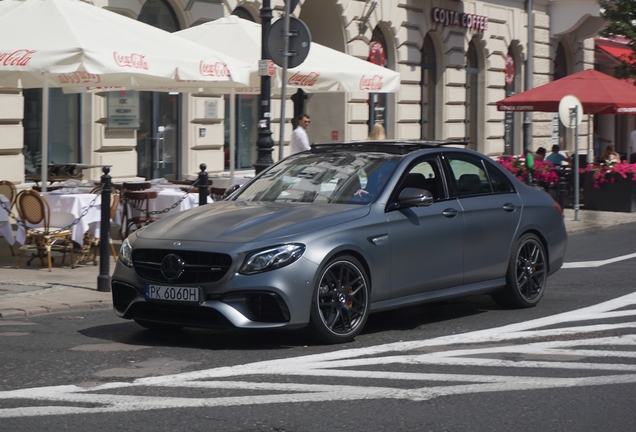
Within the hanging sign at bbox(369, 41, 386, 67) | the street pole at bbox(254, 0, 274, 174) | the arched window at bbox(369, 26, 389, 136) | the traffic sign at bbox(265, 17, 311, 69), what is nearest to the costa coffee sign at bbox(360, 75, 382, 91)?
the street pole at bbox(254, 0, 274, 174)

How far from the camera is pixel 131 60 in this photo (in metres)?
12.4

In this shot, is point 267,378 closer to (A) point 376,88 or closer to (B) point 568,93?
(A) point 376,88

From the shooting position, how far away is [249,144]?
24.1 metres

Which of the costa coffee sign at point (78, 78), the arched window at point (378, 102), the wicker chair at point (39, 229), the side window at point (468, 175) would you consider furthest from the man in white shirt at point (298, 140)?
the arched window at point (378, 102)

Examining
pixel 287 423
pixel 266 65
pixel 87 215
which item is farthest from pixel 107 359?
pixel 266 65

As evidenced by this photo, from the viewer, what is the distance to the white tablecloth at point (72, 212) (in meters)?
12.6

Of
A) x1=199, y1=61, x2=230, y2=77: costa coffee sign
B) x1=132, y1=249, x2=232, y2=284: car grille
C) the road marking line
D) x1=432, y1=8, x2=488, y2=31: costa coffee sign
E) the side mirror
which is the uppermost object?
x1=432, y1=8, x2=488, y2=31: costa coffee sign

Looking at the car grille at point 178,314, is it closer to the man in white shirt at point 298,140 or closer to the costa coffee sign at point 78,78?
the costa coffee sign at point 78,78

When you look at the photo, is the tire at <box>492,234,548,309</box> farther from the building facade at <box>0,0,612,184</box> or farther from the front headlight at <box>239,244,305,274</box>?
the building facade at <box>0,0,612,184</box>

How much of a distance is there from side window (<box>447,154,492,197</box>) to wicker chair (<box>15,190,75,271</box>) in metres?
5.05

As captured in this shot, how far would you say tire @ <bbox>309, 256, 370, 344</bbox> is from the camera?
298 inches

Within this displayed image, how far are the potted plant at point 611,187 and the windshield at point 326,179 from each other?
1435 centimetres

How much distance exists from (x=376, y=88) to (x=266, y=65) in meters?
2.84

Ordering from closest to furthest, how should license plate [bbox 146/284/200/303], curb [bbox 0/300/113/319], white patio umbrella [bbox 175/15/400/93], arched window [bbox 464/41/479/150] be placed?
license plate [bbox 146/284/200/303], curb [bbox 0/300/113/319], white patio umbrella [bbox 175/15/400/93], arched window [bbox 464/41/479/150]
